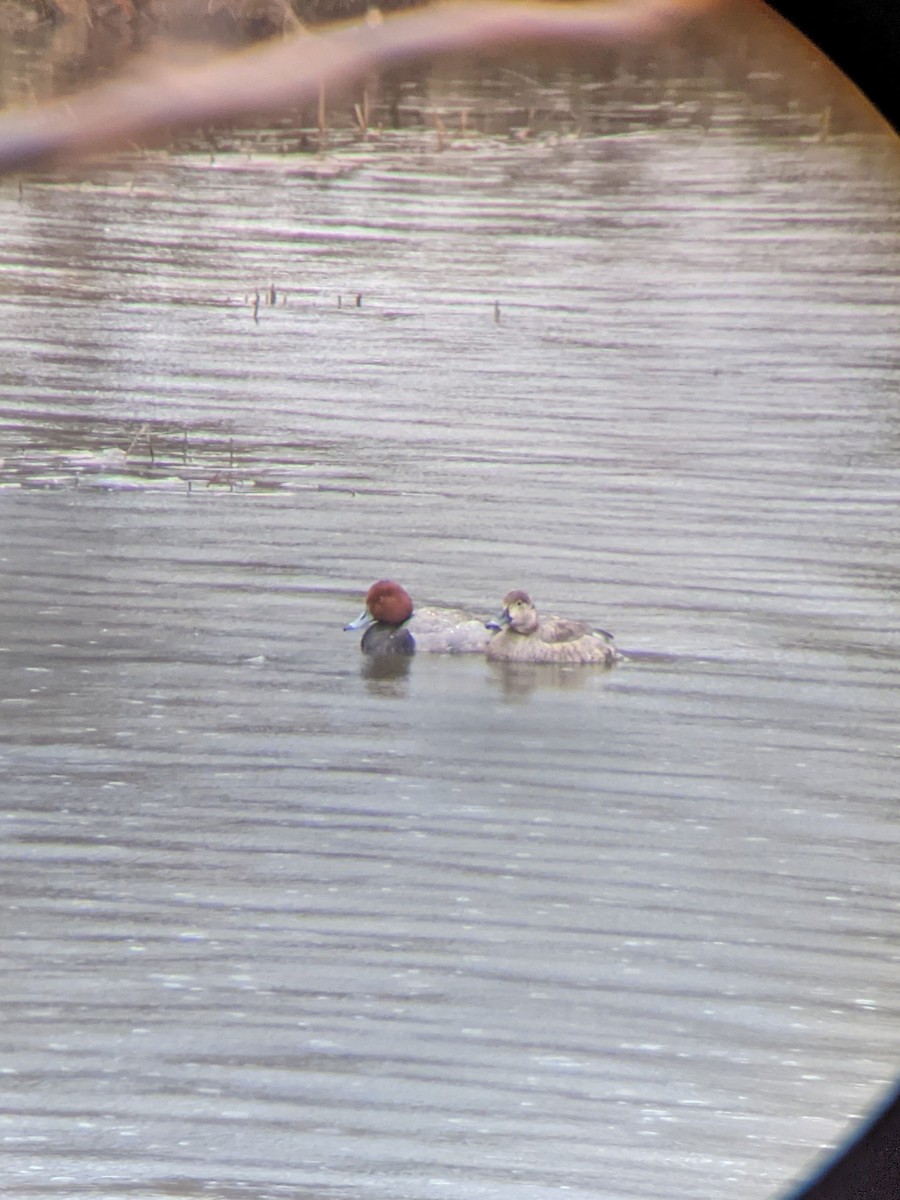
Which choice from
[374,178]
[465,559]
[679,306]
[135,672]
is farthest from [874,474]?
[135,672]

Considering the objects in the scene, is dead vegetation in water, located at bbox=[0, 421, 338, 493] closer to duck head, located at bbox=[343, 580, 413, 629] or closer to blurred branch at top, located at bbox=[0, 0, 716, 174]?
duck head, located at bbox=[343, 580, 413, 629]

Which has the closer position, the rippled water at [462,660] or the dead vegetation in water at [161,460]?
the rippled water at [462,660]

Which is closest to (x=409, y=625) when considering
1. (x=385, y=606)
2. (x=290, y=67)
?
(x=385, y=606)

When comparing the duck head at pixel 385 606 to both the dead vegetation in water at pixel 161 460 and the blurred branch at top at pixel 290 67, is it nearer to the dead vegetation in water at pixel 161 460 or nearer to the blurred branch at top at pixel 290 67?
the dead vegetation in water at pixel 161 460

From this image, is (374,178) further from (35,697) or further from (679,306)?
(35,697)

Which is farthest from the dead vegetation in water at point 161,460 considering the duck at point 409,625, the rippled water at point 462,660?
the duck at point 409,625

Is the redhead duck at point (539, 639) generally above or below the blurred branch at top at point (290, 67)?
below
